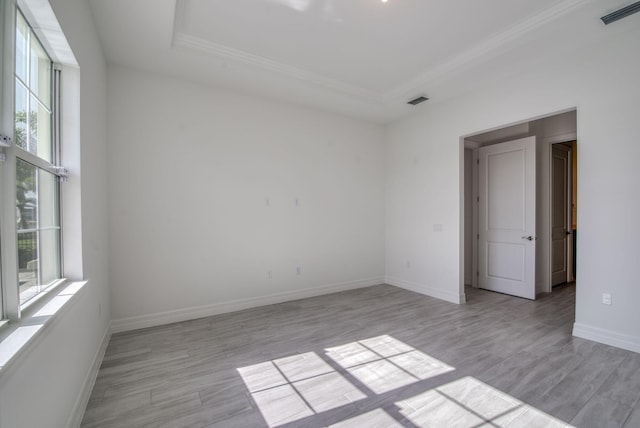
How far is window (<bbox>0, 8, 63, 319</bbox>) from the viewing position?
1321 mm

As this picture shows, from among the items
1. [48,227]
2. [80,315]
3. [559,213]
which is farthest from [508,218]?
[48,227]

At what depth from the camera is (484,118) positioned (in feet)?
13.2

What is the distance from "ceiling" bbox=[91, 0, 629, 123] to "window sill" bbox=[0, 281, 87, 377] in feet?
7.56

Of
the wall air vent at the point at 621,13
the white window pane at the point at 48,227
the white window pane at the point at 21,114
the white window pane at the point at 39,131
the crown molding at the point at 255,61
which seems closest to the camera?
the white window pane at the point at 21,114

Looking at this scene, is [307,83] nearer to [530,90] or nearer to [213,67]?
[213,67]

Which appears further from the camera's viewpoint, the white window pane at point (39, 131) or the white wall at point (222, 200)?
the white wall at point (222, 200)

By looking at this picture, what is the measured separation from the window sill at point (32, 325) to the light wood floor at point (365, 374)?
855mm

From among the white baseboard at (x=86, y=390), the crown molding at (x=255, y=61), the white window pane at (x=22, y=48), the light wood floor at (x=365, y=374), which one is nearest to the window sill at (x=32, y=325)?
the white baseboard at (x=86, y=390)

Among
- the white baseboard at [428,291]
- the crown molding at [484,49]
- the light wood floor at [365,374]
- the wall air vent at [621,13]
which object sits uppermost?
the crown molding at [484,49]

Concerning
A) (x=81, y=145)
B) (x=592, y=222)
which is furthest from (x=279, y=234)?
(x=592, y=222)

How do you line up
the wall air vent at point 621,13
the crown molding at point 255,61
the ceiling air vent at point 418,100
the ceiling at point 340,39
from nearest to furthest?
the wall air vent at point 621,13 < the ceiling at point 340,39 < the crown molding at point 255,61 < the ceiling air vent at point 418,100

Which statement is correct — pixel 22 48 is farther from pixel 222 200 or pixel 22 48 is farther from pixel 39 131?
pixel 222 200

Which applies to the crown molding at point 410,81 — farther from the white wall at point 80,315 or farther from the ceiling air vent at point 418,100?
the white wall at point 80,315

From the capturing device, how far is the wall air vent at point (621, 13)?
2.47 metres
